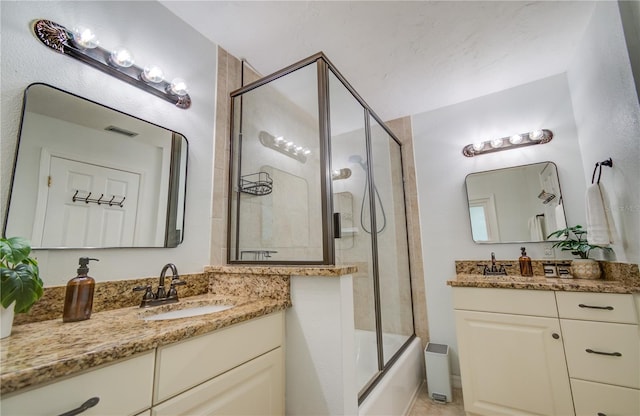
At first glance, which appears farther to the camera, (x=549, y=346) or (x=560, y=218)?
(x=560, y=218)

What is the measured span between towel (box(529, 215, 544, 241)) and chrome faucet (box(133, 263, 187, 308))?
2476mm

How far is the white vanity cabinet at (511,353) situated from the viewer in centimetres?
145

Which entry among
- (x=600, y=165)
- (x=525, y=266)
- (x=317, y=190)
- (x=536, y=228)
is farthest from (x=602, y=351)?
(x=317, y=190)

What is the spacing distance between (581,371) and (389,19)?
7.29ft

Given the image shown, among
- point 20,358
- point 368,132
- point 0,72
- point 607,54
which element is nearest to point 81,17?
point 0,72

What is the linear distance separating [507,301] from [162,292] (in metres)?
1.90

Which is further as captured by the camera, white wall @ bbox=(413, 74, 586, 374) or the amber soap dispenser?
white wall @ bbox=(413, 74, 586, 374)

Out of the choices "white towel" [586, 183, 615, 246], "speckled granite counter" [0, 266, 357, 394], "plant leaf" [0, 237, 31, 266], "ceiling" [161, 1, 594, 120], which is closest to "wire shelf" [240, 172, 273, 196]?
"speckled granite counter" [0, 266, 357, 394]

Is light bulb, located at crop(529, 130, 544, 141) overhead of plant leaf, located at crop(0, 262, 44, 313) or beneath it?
overhead

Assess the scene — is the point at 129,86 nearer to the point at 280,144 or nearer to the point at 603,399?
the point at 280,144

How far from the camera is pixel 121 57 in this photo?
121 centimetres

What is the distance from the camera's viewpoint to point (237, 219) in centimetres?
167

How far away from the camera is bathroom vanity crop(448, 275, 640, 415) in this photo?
4.28ft

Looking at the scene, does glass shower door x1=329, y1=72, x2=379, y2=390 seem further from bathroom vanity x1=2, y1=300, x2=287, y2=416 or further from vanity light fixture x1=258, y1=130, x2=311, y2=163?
bathroom vanity x1=2, y1=300, x2=287, y2=416
